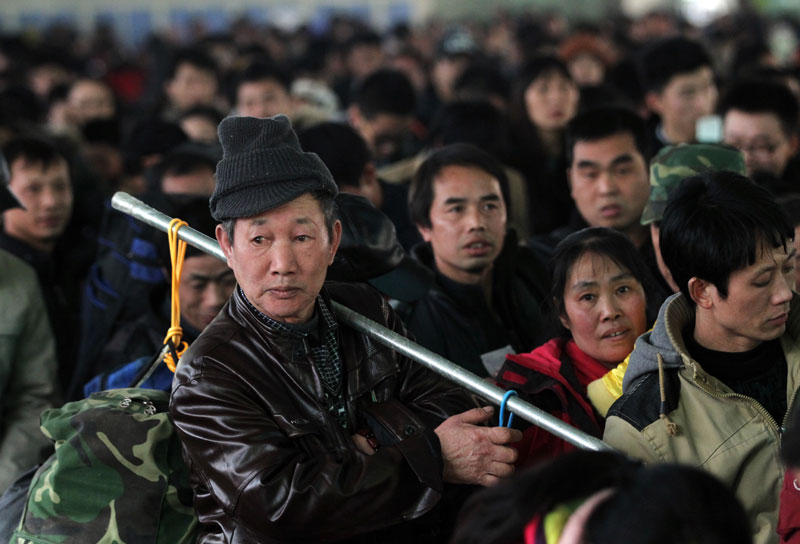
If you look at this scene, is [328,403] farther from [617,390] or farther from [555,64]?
[555,64]

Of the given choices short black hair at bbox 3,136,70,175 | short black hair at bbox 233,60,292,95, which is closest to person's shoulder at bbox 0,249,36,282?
short black hair at bbox 3,136,70,175

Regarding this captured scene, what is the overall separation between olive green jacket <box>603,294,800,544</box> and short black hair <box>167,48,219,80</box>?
6.24 metres

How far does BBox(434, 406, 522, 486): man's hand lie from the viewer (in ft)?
7.40

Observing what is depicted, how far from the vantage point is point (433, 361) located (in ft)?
7.68

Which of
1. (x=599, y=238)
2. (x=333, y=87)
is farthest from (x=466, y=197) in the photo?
(x=333, y=87)

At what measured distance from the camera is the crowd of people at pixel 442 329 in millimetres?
2135

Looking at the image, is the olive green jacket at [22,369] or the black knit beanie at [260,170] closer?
the black knit beanie at [260,170]

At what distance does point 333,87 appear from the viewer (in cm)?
1076

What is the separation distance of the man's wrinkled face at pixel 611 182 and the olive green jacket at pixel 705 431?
5.04 feet

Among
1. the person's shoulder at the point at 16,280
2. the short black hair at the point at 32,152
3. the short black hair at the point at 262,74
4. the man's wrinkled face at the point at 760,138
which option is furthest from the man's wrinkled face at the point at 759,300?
the short black hair at the point at 262,74

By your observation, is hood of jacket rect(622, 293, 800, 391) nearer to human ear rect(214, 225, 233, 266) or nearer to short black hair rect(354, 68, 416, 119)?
human ear rect(214, 225, 233, 266)

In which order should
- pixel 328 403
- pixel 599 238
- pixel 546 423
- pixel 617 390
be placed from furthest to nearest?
pixel 599 238 < pixel 617 390 < pixel 328 403 < pixel 546 423

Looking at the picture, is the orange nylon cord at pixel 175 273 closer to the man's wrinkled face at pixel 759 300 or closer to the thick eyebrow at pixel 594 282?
the thick eyebrow at pixel 594 282

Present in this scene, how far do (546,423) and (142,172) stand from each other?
13.0 feet
